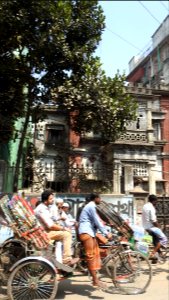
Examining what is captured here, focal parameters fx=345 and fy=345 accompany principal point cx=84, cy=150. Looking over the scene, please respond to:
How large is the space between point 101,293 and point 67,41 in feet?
29.1

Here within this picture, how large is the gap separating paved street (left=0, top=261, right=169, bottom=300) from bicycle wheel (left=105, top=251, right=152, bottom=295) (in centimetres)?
16

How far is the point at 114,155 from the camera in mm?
22484

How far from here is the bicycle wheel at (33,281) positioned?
5.17 meters

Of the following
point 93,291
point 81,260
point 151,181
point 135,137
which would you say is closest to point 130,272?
point 93,291

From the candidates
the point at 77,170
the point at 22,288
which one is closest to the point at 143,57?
the point at 77,170

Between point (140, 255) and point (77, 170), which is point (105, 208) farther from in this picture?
point (77, 170)

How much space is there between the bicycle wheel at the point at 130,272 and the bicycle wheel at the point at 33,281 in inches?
49.2

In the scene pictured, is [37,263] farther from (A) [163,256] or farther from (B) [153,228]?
A: (A) [163,256]

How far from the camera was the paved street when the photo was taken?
5711mm

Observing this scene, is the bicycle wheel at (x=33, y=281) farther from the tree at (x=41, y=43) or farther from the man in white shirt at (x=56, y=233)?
the tree at (x=41, y=43)

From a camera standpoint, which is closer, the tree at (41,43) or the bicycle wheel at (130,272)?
the bicycle wheel at (130,272)

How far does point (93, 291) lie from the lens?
606 cm

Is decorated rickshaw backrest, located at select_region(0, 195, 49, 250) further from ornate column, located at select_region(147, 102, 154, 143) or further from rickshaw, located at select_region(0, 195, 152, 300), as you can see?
ornate column, located at select_region(147, 102, 154, 143)

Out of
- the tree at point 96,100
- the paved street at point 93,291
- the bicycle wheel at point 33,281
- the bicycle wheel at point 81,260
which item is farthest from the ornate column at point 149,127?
the bicycle wheel at point 33,281
